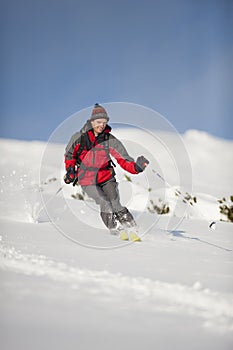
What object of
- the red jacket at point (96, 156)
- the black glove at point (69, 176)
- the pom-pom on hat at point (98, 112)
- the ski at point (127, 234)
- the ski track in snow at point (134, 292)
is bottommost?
the ski at point (127, 234)

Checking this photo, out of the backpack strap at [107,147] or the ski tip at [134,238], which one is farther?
the backpack strap at [107,147]

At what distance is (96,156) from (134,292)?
903 mm

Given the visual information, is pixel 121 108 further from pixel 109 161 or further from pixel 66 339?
pixel 66 339

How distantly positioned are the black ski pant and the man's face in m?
0.25

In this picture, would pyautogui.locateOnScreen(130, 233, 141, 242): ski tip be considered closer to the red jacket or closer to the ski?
the ski

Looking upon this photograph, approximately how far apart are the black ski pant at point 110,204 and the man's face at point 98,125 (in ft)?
0.81

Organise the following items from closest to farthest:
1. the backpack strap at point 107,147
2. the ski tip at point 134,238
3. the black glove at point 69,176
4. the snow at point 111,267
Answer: the snow at point 111,267 → the ski tip at point 134,238 → the black glove at point 69,176 → the backpack strap at point 107,147

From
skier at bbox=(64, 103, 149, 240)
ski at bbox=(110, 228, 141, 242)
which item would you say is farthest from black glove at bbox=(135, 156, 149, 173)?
ski at bbox=(110, 228, 141, 242)

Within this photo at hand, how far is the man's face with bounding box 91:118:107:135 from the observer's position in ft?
5.52

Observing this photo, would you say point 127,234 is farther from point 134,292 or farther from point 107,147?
point 134,292

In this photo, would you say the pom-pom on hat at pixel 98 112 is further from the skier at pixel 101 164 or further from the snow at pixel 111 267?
the snow at pixel 111 267

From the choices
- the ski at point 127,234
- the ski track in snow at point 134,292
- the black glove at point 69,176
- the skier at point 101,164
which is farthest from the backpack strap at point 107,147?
the ski track in snow at point 134,292

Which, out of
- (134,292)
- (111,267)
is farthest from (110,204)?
(134,292)

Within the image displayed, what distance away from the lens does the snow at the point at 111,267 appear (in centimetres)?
77
